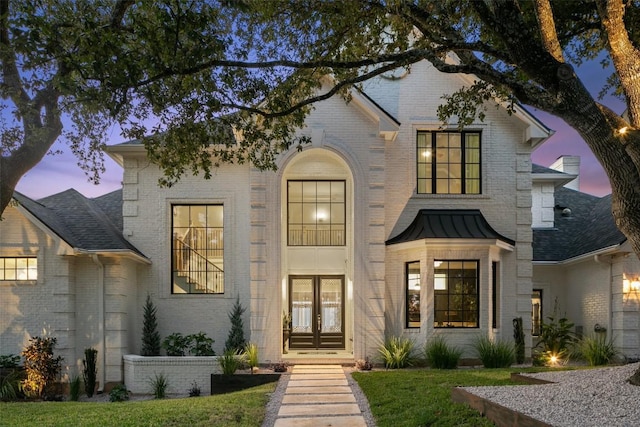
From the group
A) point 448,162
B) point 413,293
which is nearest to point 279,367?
point 413,293

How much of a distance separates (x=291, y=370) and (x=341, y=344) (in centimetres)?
319

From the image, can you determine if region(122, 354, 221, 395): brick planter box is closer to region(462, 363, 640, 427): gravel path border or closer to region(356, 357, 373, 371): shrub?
region(356, 357, 373, 371): shrub

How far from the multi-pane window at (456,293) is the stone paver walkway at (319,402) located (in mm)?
3590

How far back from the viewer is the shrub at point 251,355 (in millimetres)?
14258

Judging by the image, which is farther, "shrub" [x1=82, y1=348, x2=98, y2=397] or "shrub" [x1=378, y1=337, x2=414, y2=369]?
"shrub" [x1=378, y1=337, x2=414, y2=369]

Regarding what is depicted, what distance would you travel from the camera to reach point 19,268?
15.1m

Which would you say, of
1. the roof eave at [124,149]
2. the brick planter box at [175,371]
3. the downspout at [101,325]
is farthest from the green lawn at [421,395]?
the roof eave at [124,149]

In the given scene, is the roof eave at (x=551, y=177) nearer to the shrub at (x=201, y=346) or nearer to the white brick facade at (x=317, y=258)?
the white brick facade at (x=317, y=258)

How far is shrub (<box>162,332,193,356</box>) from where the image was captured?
15430 millimetres

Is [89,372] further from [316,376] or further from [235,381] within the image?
[316,376]

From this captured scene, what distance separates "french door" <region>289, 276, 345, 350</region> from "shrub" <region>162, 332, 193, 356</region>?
3.40 m

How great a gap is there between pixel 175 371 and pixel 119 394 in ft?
4.80

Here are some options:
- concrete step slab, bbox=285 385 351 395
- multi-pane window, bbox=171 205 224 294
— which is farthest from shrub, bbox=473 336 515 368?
multi-pane window, bbox=171 205 224 294

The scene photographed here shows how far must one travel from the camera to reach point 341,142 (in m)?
15.9
